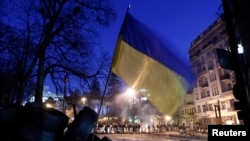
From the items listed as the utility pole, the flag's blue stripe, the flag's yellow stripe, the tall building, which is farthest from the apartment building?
the flag's yellow stripe

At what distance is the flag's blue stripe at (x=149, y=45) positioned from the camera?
643 cm

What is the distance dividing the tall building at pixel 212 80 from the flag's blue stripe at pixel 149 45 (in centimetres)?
5226

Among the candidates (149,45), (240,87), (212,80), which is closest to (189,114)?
(212,80)

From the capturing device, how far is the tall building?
58.6 m

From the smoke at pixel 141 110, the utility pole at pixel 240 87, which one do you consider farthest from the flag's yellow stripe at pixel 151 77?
the smoke at pixel 141 110

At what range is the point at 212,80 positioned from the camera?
67.2 m

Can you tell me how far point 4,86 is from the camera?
1834cm

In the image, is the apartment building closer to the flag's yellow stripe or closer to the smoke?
the smoke

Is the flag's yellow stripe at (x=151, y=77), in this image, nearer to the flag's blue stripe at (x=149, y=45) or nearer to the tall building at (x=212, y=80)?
the flag's blue stripe at (x=149, y=45)

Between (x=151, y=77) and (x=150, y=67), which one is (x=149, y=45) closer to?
(x=150, y=67)

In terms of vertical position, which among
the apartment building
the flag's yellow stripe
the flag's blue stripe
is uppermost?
the apartment building

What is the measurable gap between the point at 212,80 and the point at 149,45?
2525 inches

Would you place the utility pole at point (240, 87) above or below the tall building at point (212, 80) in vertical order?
below

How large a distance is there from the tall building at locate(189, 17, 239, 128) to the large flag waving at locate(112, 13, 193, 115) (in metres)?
52.4
